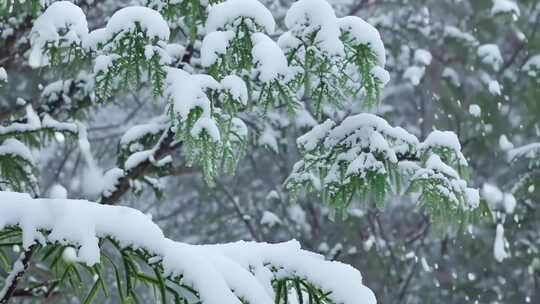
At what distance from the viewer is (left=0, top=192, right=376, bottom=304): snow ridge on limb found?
1878mm

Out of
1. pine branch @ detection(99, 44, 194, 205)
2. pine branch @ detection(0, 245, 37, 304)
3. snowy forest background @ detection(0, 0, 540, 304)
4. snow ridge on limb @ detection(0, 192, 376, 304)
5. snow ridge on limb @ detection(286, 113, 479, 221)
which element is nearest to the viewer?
snow ridge on limb @ detection(0, 192, 376, 304)

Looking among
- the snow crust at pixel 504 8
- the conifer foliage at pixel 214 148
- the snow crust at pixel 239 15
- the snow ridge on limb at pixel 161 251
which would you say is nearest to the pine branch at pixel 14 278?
the conifer foliage at pixel 214 148

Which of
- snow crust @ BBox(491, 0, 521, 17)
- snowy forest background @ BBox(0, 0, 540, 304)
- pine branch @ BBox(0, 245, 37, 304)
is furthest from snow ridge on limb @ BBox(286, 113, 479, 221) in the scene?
snow crust @ BBox(491, 0, 521, 17)

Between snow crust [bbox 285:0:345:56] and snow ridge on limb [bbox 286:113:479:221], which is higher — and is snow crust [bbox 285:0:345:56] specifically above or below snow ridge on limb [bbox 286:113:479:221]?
above

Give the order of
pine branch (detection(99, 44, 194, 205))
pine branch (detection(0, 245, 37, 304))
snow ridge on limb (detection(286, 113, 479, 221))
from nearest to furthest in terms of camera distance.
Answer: pine branch (detection(0, 245, 37, 304)) < snow ridge on limb (detection(286, 113, 479, 221)) < pine branch (detection(99, 44, 194, 205))

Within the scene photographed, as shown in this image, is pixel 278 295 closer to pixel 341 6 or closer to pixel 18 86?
pixel 341 6

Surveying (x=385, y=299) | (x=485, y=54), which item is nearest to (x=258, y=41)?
(x=385, y=299)

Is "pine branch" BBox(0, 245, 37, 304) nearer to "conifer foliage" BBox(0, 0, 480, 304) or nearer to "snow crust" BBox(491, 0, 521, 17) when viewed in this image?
"conifer foliage" BBox(0, 0, 480, 304)

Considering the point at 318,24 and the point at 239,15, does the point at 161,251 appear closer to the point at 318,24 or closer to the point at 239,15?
the point at 239,15

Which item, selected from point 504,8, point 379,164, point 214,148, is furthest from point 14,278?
point 504,8

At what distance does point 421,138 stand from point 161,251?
5.98m

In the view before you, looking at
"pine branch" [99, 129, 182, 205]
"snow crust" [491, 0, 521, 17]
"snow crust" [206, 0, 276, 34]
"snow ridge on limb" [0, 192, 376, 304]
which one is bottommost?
"snow crust" [491, 0, 521, 17]

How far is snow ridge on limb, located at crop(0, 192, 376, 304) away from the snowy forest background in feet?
9.68

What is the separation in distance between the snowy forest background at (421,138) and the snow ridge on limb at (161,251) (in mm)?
2951
